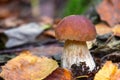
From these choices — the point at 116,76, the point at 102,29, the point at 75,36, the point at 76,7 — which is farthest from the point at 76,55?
the point at 76,7

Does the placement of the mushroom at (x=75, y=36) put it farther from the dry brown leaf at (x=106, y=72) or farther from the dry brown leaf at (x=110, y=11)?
the dry brown leaf at (x=110, y=11)

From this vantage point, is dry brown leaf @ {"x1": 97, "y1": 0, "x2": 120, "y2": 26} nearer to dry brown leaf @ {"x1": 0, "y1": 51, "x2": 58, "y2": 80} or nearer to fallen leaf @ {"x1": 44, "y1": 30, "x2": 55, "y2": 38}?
fallen leaf @ {"x1": 44, "y1": 30, "x2": 55, "y2": 38}

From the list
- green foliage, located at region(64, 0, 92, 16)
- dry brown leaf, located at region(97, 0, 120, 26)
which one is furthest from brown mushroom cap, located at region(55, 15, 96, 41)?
green foliage, located at region(64, 0, 92, 16)

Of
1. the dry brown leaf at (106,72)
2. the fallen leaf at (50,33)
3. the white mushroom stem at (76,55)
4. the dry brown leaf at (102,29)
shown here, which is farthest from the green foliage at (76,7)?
the dry brown leaf at (106,72)

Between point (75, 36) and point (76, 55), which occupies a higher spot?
point (75, 36)

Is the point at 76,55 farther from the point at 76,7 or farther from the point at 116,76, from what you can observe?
the point at 76,7
